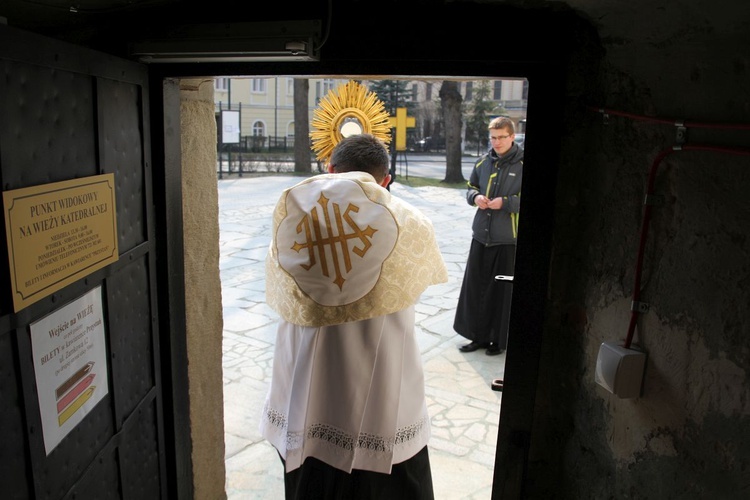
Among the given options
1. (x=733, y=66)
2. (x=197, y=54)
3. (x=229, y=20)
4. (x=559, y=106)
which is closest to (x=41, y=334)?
(x=197, y=54)

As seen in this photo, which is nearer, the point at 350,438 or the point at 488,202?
the point at 350,438

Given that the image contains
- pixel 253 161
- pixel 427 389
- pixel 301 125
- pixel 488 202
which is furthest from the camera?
pixel 253 161

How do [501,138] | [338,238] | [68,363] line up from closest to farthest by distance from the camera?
[68,363] → [338,238] → [501,138]

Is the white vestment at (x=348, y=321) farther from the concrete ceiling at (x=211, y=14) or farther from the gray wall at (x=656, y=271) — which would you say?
the concrete ceiling at (x=211, y=14)

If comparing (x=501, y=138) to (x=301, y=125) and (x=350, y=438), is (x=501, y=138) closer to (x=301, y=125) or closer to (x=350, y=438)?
(x=350, y=438)

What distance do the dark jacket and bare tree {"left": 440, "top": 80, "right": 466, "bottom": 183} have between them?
14234 mm

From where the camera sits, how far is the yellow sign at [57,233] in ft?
4.96

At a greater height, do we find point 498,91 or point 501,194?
point 498,91

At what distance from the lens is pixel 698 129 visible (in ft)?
5.04

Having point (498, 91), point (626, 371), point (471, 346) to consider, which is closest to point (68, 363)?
point (626, 371)

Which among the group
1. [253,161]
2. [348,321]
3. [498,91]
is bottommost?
[253,161]

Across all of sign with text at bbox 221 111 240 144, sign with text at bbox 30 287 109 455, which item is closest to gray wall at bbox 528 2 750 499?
sign with text at bbox 30 287 109 455

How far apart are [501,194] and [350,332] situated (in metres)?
2.81

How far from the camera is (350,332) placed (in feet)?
8.16
